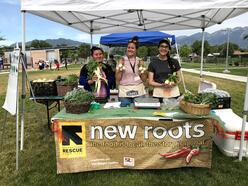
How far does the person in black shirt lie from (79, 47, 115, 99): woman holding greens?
0.68 meters

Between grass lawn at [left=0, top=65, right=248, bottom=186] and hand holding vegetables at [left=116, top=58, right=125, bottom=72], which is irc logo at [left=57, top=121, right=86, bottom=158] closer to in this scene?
grass lawn at [left=0, top=65, right=248, bottom=186]

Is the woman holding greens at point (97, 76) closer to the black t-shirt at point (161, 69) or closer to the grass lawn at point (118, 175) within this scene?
the black t-shirt at point (161, 69)

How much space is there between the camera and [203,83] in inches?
230

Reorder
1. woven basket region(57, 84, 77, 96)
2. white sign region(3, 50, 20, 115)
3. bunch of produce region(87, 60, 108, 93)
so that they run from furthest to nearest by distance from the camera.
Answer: woven basket region(57, 84, 77, 96) → bunch of produce region(87, 60, 108, 93) → white sign region(3, 50, 20, 115)

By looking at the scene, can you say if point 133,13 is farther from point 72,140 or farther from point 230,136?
point 72,140

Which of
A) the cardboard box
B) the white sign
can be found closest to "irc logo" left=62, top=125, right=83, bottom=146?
the white sign

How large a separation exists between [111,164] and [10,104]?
1568 millimetres

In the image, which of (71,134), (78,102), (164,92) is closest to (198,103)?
(164,92)

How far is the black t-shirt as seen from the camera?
3.97 metres

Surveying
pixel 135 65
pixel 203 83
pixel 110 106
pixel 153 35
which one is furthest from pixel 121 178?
pixel 153 35

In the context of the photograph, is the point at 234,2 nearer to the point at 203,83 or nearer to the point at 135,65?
the point at 135,65

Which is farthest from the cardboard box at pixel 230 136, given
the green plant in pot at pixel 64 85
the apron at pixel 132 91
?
the green plant in pot at pixel 64 85

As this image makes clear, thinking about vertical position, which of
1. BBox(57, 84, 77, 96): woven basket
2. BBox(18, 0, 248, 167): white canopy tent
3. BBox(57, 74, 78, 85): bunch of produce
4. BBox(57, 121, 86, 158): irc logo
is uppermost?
BBox(18, 0, 248, 167): white canopy tent

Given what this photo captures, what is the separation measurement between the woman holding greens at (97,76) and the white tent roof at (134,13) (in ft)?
2.40
